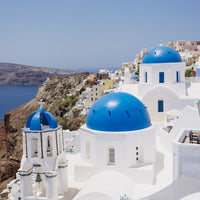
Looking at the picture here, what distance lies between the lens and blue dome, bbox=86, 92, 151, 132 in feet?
36.1

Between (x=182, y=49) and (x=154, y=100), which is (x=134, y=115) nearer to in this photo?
(x=154, y=100)

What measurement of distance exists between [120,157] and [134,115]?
1938 millimetres

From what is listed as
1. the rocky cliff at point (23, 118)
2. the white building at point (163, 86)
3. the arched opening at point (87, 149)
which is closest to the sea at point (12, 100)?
the rocky cliff at point (23, 118)

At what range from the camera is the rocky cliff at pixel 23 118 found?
1453 inches

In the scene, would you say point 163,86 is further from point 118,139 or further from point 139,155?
point 118,139

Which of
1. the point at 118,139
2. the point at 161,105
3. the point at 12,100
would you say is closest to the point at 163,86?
the point at 161,105

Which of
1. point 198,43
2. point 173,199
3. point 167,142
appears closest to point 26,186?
point 173,199

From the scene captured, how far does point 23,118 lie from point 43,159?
42364 millimetres

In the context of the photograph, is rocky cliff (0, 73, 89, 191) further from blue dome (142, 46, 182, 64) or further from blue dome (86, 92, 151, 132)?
blue dome (86, 92, 151, 132)

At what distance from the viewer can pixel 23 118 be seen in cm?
5025

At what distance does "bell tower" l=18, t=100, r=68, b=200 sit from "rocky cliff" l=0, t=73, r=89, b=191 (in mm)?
24134

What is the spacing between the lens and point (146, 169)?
417 inches

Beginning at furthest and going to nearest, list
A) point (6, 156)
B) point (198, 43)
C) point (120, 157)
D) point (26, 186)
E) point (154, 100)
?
point (198, 43), point (6, 156), point (154, 100), point (120, 157), point (26, 186)

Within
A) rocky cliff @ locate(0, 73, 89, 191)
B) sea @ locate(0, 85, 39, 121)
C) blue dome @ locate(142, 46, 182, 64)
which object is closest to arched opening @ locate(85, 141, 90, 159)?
blue dome @ locate(142, 46, 182, 64)
